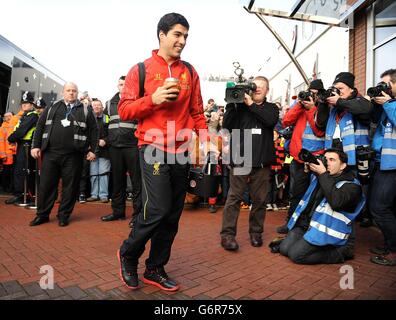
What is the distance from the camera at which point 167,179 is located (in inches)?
99.0

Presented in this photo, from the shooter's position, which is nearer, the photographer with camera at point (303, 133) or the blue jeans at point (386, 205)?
the blue jeans at point (386, 205)

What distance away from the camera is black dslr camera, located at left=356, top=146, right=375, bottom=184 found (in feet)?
12.0

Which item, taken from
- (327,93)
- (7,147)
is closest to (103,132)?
(7,147)

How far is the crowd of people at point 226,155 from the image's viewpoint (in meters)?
2.54

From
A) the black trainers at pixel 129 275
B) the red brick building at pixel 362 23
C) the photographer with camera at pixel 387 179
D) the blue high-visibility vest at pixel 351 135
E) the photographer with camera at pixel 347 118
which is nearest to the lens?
the black trainers at pixel 129 275

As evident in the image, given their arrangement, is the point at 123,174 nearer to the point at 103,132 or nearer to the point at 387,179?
the point at 103,132

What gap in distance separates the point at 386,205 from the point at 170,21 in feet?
9.80

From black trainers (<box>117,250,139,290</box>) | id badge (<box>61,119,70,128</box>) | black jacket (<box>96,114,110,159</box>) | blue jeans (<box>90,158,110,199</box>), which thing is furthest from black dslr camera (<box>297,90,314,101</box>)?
blue jeans (<box>90,158,110,199</box>)

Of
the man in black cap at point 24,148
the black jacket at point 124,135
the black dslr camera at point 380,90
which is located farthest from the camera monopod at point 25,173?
the black dslr camera at point 380,90

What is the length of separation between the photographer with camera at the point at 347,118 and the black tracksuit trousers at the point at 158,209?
2.13 metres

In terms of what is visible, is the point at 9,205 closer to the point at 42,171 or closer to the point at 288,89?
the point at 42,171

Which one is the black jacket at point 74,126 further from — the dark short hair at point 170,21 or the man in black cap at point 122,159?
the dark short hair at point 170,21

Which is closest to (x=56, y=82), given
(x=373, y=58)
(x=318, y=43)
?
(x=318, y=43)
